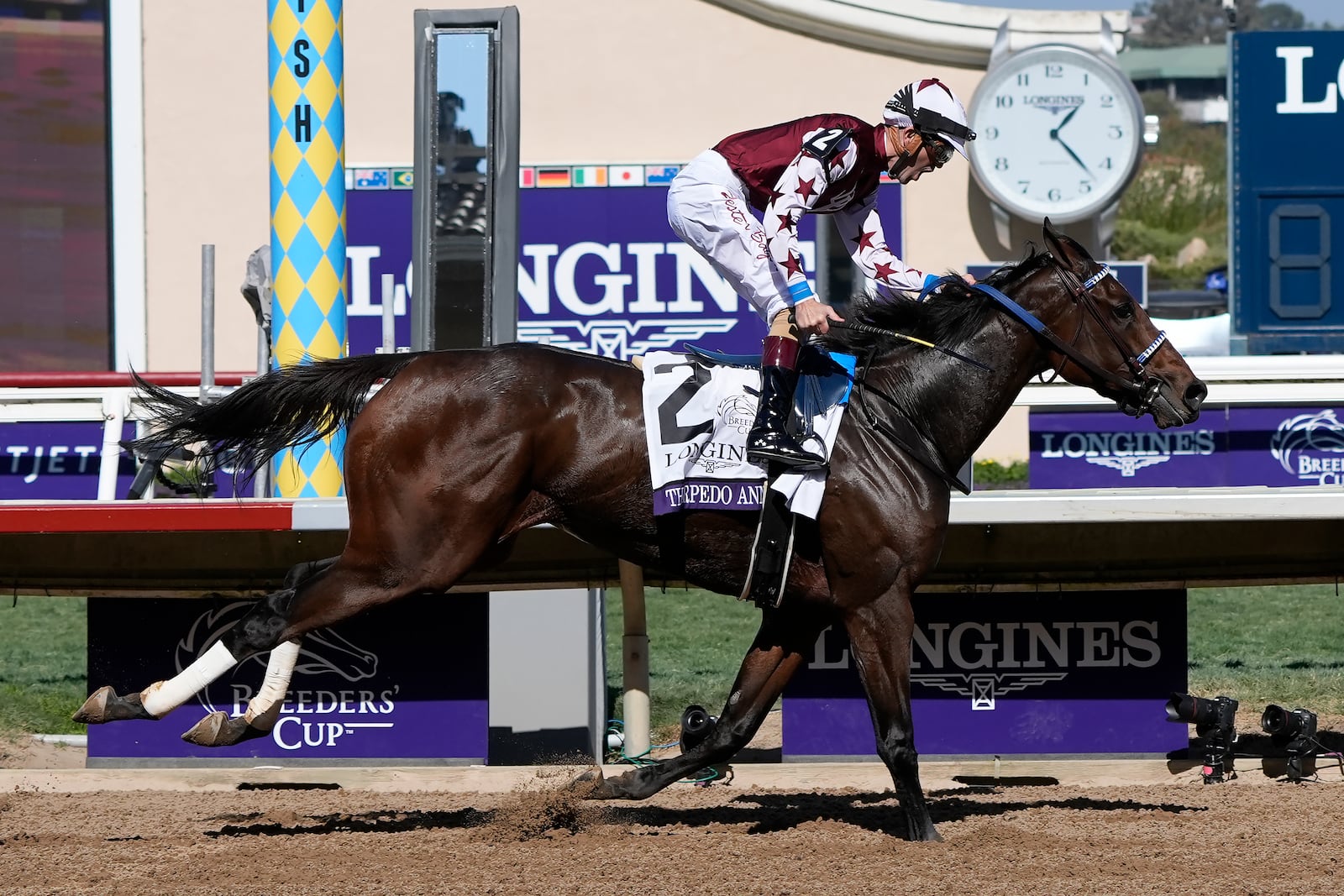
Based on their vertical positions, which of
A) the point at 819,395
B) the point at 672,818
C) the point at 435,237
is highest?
the point at 435,237

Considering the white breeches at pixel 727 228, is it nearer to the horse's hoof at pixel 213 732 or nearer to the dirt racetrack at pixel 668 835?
the dirt racetrack at pixel 668 835

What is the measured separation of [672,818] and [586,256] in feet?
32.0

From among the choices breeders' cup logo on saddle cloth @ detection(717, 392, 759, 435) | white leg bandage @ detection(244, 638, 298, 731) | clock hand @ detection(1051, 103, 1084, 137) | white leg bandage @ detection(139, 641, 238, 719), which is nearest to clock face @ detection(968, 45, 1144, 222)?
clock hand @ detection(1051, 103, 1084, 137)

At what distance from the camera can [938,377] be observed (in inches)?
197

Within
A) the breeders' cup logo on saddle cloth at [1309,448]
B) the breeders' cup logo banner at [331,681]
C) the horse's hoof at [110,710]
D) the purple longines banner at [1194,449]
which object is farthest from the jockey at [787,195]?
the breeders' cup logo on saddle cloth at [1309,448]

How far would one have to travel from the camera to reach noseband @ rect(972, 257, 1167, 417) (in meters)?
4.95

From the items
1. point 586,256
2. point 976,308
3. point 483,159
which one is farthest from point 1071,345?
point 586,256

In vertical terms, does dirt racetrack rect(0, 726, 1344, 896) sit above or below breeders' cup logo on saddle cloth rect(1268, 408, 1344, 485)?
below

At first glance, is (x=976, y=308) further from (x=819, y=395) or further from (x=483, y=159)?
(x=483, y=159)

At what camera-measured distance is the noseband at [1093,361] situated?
4.95 metres

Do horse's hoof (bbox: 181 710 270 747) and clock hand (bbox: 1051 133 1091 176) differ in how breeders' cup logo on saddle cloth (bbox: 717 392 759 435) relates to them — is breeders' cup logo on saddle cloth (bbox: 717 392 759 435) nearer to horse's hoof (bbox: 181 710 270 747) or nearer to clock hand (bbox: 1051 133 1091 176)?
horse's hoof (bbox: 181 710 270 747)

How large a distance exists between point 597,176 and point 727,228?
10843 mm

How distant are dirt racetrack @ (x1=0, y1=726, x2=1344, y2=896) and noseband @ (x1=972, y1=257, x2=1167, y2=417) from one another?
51.8 inches

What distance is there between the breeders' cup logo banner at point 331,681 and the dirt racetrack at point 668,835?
180mm
